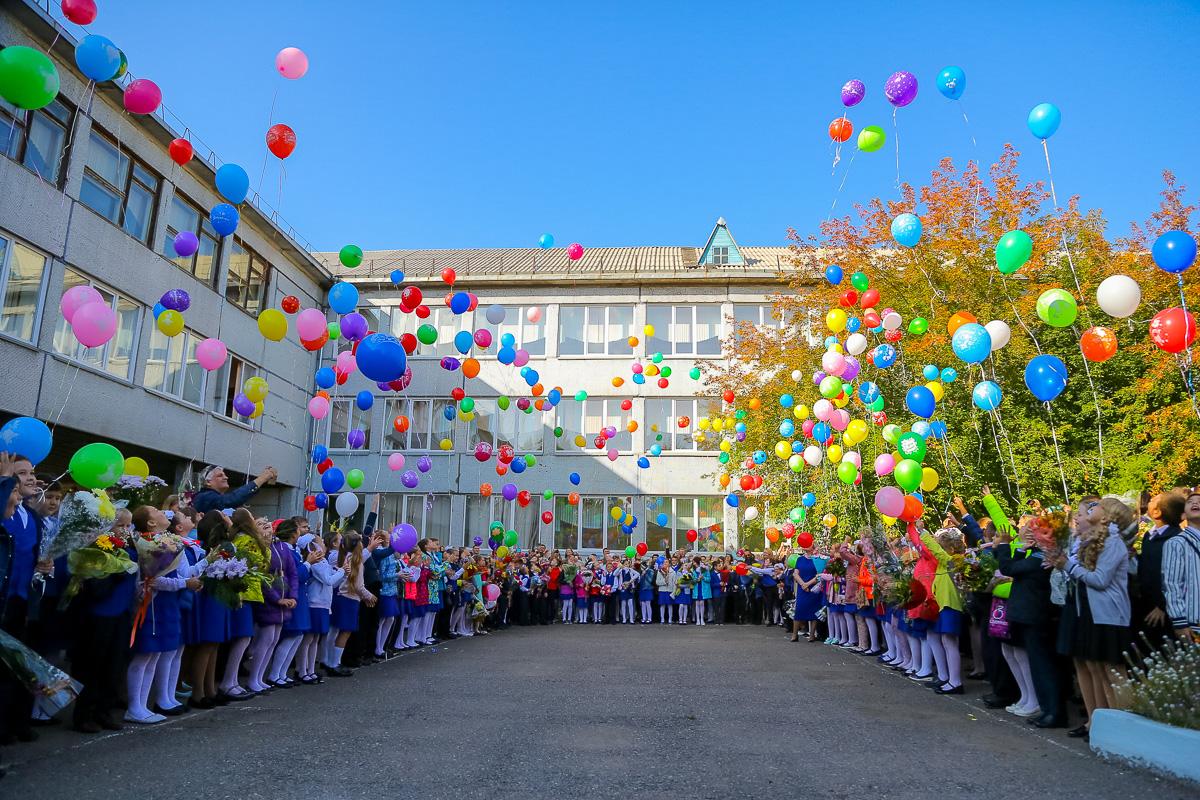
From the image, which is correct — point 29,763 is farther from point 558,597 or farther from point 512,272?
point 512,272

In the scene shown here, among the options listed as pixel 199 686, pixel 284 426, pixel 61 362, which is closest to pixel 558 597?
pixel 284 426

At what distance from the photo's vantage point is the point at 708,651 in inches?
561

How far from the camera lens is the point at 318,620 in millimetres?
9812

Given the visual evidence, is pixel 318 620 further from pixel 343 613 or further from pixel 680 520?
pixel 680 520

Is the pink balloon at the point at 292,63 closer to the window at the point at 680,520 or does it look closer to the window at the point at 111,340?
the window at the point at 111,340

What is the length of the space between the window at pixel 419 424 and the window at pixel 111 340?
485 inches

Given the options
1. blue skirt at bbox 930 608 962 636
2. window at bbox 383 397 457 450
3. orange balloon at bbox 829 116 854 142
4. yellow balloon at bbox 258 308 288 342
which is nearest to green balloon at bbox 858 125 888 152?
orange balloon at bbox 829 116 854 142

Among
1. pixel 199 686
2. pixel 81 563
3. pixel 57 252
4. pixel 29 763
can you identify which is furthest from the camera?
pixel 57 252

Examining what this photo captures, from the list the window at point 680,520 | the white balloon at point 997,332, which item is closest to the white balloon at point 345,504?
the white balloon at point 997,332

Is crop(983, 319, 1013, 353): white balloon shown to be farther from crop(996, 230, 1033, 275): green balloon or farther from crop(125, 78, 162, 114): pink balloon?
crop(125, 78, 162, 114): pink balloon

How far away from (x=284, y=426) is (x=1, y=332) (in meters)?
12.6

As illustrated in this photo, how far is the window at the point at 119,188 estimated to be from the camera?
18219mm

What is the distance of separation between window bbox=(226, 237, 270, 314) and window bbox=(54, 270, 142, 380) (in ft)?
15.1

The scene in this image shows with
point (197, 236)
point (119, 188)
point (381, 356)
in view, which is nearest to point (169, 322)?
point (381, 356)
